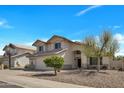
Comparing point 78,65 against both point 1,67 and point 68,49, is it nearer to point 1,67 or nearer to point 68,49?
point 68,49

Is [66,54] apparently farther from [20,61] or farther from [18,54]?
[18,54]

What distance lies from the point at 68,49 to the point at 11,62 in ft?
52.6

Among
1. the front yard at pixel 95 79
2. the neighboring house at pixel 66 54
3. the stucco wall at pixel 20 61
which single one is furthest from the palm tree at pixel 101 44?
the stucco wall at pixel 20 61

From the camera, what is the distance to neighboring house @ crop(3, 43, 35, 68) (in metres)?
53.0

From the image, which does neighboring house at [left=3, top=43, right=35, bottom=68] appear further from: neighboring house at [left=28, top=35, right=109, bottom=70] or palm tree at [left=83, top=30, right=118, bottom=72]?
palm tree at [left=83, top=30, right=118, bottom=72]

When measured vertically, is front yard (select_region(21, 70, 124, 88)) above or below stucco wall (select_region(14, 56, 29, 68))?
below

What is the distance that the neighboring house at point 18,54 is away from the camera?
52969 millimetres

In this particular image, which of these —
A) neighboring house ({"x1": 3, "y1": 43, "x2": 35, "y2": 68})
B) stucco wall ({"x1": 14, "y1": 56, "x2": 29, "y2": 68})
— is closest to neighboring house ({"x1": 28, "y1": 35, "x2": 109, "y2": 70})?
stucco wall ({"x1": 14, "y1": 56, "x2": 29, "y2": 68})

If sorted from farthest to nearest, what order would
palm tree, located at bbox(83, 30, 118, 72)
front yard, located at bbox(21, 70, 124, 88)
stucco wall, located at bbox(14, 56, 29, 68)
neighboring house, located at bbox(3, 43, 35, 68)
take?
1. neighboring house, located at bbox(3, 43, 35, 68)
2. stucco wall, located at bbox(14, 56, 29, 68)
3. palm tree, located at bbox(83, 30, 118, 72)
4. front yard, located at bbox(21, 70, 124, 88)

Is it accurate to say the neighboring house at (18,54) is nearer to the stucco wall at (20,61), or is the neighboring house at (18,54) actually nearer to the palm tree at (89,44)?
the stucco wall at (20,61)

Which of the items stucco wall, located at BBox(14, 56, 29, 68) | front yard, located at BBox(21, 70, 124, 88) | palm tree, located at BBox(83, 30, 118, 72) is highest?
palm tree, located at BBox(83, 30, 118, 72)

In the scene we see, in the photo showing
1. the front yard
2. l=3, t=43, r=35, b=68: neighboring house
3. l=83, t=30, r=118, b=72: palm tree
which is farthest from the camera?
l=3, t=43, r=35, b=68: neighboring house

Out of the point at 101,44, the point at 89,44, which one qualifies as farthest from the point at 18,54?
the point at 101,44
